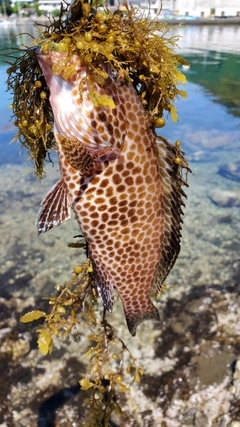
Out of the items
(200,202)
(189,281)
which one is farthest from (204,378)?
(200,202)

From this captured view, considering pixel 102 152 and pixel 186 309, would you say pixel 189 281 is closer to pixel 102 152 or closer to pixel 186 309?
pixel 186 309

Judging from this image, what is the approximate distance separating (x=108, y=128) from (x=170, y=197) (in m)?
0.63

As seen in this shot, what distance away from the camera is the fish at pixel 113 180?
1.88 m

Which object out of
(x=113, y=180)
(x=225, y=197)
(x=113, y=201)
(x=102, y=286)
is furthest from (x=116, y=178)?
(x=225, y=197)

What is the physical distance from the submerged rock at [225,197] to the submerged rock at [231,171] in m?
0.94

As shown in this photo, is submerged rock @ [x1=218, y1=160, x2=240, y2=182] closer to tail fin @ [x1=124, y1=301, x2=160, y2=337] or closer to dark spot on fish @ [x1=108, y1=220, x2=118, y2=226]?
tail fin @ [x1=124, y1=301, x2=160, y2=337]

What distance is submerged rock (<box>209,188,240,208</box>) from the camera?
32.3 ft

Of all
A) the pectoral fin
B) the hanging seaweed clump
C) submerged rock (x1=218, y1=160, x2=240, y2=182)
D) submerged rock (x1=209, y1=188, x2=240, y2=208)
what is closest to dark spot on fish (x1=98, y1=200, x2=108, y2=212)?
the pectoral fin

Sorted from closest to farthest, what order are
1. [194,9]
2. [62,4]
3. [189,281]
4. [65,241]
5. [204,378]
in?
[62,4]
[204,378]
[189,281]
[65,241]
[194,9]

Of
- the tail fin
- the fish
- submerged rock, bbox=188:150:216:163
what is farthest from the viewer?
submerged rock, bbox=188:150:216:163

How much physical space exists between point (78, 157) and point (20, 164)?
11.4 meters

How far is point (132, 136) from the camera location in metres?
2.04

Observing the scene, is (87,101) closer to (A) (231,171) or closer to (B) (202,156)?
(A) (231,171)

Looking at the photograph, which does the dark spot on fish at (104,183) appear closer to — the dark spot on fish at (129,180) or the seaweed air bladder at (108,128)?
the seaweed air bladder at (108,128)
